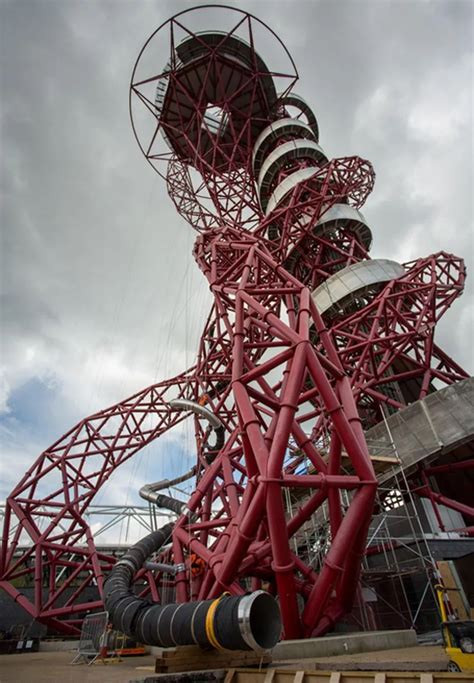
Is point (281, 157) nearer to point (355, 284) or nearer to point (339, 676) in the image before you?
point (355, 284)

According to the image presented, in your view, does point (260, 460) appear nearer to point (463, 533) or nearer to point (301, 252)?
point (463, 533)

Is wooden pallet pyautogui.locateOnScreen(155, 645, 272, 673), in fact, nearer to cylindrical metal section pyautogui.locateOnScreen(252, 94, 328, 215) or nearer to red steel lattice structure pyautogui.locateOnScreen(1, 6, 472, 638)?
red steel lattice structure pyautogui.locateOnScreen(1, 6, 472, 638)

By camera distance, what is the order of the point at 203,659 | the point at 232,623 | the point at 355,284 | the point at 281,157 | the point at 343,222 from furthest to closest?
the point at 281,157 → the point at 343,222 → the point at 355,284 → the point at 203,659 → the point at 232,623

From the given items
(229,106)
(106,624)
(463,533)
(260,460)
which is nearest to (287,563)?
(260,460)

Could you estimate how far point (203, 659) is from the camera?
21.2 feet

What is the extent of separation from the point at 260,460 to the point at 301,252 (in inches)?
795

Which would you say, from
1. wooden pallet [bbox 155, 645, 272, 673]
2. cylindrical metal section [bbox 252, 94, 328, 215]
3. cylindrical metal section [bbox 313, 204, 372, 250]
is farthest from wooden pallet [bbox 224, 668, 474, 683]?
cylindrical metal section [bbox 252, 94, 328, 215]

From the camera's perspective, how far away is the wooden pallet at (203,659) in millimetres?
6289

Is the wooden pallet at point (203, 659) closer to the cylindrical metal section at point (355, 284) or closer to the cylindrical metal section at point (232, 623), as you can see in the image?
the cylindrical metal section at point (232, 623)

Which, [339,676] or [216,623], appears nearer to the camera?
[339,676]

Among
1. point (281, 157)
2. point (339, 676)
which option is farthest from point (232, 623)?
point (281, 157)

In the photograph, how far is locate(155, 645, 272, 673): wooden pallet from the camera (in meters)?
6.29

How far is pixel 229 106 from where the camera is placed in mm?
31734

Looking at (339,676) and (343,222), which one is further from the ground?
(343,222)
